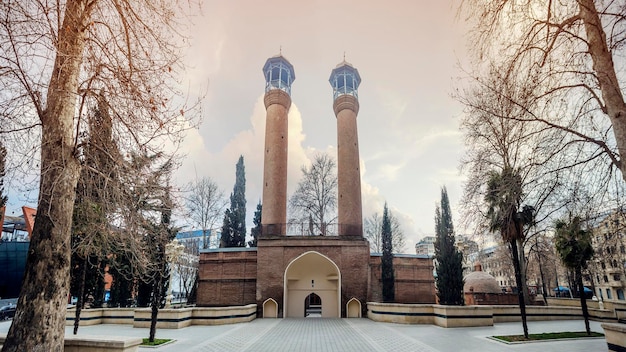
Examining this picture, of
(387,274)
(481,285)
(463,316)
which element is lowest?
(463,316)

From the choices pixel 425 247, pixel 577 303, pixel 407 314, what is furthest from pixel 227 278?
pixel 425 247

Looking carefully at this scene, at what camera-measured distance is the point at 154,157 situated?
6.17 metres

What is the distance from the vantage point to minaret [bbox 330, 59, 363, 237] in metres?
22.4

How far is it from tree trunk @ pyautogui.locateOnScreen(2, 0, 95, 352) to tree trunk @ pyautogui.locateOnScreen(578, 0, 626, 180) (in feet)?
26.9

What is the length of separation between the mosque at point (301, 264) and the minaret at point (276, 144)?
0.07 m

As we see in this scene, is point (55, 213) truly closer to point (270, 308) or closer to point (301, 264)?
point (270, 308)

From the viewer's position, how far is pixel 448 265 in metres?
21.5

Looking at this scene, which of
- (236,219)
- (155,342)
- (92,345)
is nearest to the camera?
(92,345)

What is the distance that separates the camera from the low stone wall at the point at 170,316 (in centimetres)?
1413

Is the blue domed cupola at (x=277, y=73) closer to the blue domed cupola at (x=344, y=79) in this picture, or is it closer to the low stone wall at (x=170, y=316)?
the blue domed cupola at (x=344, y=79)

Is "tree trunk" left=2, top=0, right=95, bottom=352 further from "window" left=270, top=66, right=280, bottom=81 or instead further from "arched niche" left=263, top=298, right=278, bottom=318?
"window" left=270, top=66, right=280, bottom=81

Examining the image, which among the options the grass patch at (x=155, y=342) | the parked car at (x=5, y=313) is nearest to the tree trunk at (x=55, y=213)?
the grass patch at (x=155, y=342)

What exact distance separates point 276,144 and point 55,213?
19.3m

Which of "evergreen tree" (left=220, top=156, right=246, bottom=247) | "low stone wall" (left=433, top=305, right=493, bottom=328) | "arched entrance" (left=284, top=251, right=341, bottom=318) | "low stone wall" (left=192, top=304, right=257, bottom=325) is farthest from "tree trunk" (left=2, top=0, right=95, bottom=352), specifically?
"evergreen tree" (left=220, top=156, right=246, bottom=247)
